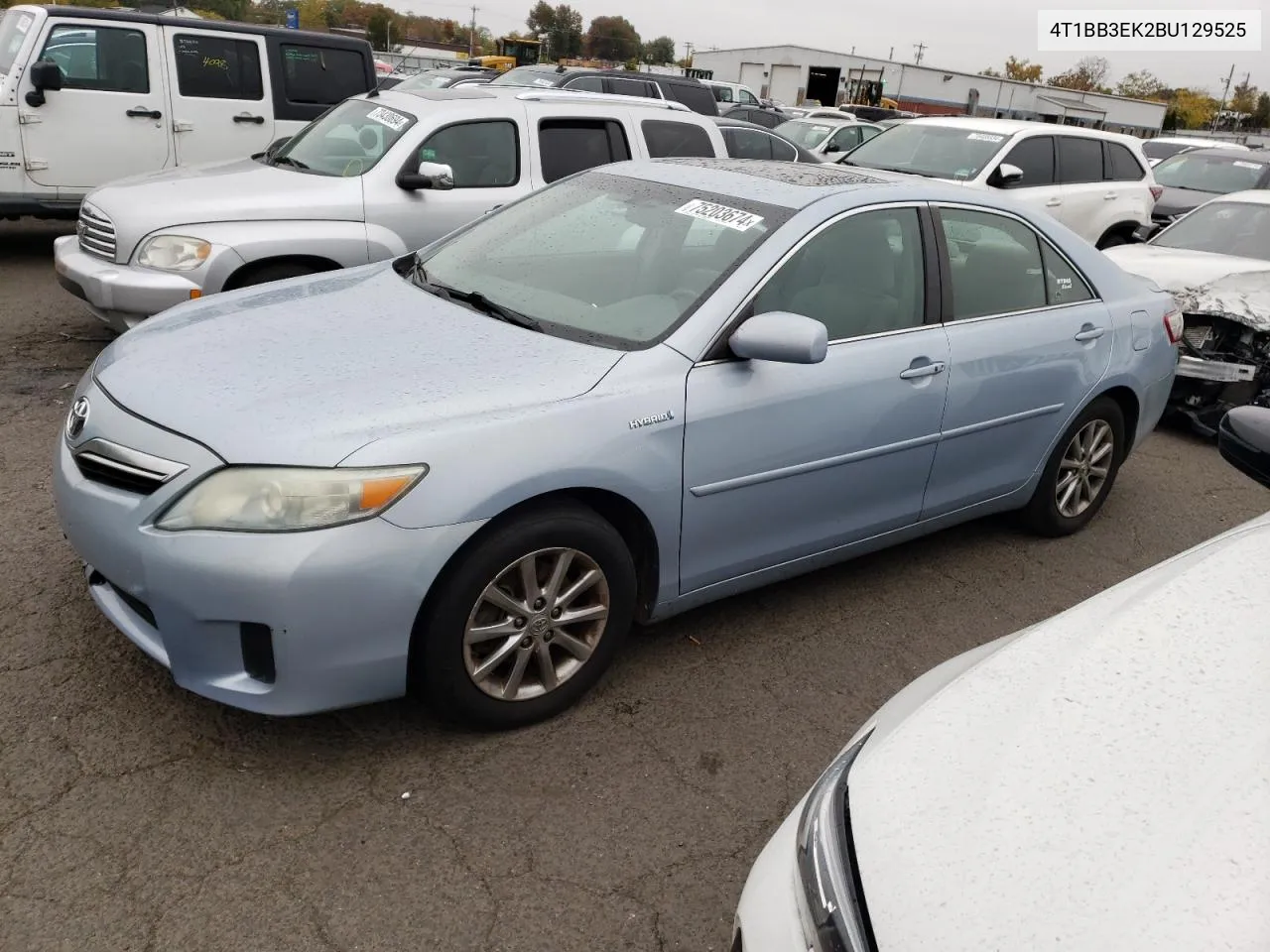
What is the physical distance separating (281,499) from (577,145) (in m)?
4.90

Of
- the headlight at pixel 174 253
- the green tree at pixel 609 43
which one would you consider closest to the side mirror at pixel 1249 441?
the headlight at pixel 174 253

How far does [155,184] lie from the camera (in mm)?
5992

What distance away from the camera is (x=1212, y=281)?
6.76m

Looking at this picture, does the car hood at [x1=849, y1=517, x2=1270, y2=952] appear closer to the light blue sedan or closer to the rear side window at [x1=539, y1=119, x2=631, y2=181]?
the light blue sedan

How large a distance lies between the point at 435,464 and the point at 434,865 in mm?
1010

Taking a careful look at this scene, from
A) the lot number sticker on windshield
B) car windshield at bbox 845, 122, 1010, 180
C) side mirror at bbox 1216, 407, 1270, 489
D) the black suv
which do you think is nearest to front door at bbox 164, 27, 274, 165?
the black suv

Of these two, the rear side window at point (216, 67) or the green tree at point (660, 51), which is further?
the green tree at point (660, 51)

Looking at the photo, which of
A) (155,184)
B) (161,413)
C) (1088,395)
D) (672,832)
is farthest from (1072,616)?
(155,184)

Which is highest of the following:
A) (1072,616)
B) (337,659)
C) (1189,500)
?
(1072,616)

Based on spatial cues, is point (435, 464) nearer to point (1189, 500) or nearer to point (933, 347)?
point (933, 347)

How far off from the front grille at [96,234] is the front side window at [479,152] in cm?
187

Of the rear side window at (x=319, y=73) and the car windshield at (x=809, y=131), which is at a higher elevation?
the rear side window at (x=319, y=73)

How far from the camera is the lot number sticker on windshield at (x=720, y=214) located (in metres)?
3.50

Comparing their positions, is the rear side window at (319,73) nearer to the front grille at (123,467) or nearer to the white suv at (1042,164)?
the white suv at (1042,164)
